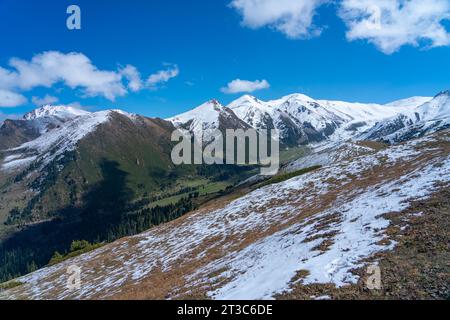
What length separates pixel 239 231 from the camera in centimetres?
3975

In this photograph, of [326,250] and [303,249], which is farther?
[303,249]

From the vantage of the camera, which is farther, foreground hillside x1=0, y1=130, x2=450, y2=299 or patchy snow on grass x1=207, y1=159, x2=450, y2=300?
patchy snow on grass x1=207, y1=159, x2=450, y2=300

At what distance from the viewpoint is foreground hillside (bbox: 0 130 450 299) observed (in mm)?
16453

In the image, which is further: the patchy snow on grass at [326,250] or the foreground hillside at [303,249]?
the patchy snow on grass at [326,250]

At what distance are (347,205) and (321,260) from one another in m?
13.5

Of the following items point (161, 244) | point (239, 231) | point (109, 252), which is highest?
point (239, 231)

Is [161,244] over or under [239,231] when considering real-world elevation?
under

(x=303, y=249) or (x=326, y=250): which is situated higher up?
(x=326, y=250)

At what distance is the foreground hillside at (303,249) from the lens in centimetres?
1645

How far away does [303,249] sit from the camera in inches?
892
